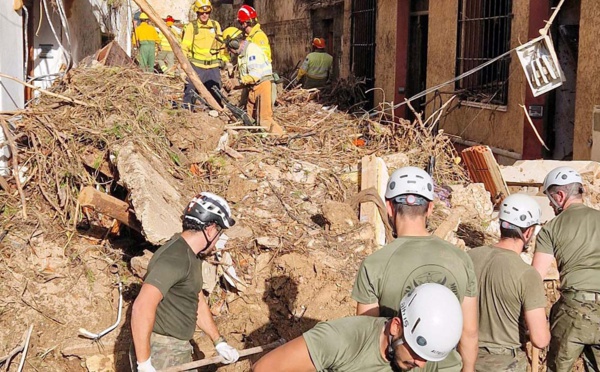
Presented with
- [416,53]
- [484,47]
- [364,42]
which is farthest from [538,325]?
[364,42]

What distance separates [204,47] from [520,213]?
812 cm

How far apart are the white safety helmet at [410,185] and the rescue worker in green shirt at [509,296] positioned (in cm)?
94

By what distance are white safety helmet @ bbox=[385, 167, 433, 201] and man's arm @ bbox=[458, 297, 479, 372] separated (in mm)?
616

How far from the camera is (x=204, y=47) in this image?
11.9m

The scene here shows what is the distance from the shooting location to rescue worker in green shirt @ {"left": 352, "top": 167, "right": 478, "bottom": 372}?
3.63m

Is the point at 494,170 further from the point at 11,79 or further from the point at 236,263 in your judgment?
the point at 11,79

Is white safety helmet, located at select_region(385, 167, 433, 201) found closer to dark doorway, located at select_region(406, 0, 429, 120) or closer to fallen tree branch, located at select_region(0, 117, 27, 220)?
fallen tree branch, located at select_region(0, 117, 27, 220)

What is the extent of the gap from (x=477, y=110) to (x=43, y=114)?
6784 mm

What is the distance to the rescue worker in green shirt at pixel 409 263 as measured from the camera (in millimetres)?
3633

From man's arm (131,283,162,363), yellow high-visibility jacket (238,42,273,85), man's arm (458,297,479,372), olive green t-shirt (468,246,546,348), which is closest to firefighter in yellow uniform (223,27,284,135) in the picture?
yellow high-visibility jacket (238,42,273,85)

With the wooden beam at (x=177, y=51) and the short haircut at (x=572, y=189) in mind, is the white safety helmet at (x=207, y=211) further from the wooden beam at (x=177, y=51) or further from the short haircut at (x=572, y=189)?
the wooden beam at (x=177, y=51)

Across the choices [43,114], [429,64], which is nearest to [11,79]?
[43,114]

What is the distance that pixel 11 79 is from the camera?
23.7 ft

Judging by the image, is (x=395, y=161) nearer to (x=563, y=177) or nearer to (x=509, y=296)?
(x=563, y=177)
